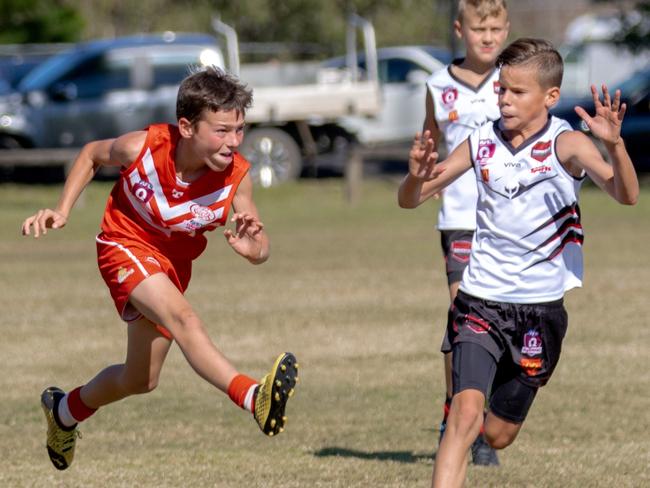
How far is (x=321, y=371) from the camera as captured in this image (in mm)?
9391

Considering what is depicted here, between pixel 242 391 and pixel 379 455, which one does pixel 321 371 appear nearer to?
pixel 379 455

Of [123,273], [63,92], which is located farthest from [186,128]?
[63,92]

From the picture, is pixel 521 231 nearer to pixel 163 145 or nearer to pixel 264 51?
pixel 163 145

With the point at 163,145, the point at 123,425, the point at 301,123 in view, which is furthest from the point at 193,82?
the point at 301,123

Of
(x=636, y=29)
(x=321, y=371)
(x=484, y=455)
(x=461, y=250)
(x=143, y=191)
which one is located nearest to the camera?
(x=143, y=191)

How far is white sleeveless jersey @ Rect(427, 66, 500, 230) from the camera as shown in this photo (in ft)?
22.7

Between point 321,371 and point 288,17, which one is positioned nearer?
point 321,371

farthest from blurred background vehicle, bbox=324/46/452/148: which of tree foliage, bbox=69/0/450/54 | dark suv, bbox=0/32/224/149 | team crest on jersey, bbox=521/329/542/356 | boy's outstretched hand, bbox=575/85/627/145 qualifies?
boy's outstretched hand, bbox=575/85/627/145

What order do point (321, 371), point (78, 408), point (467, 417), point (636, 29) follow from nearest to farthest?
1. point (467, 417)
2. point (78, 408)
3. point (321, 371)
4. point (636, 29)

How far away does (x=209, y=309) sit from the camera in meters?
12.1

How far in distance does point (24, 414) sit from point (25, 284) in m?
5.83

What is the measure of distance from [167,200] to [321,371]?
3.62m

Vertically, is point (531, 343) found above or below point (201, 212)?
below

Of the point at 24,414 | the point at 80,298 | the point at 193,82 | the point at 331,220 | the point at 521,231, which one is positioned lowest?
the point at 331,220
